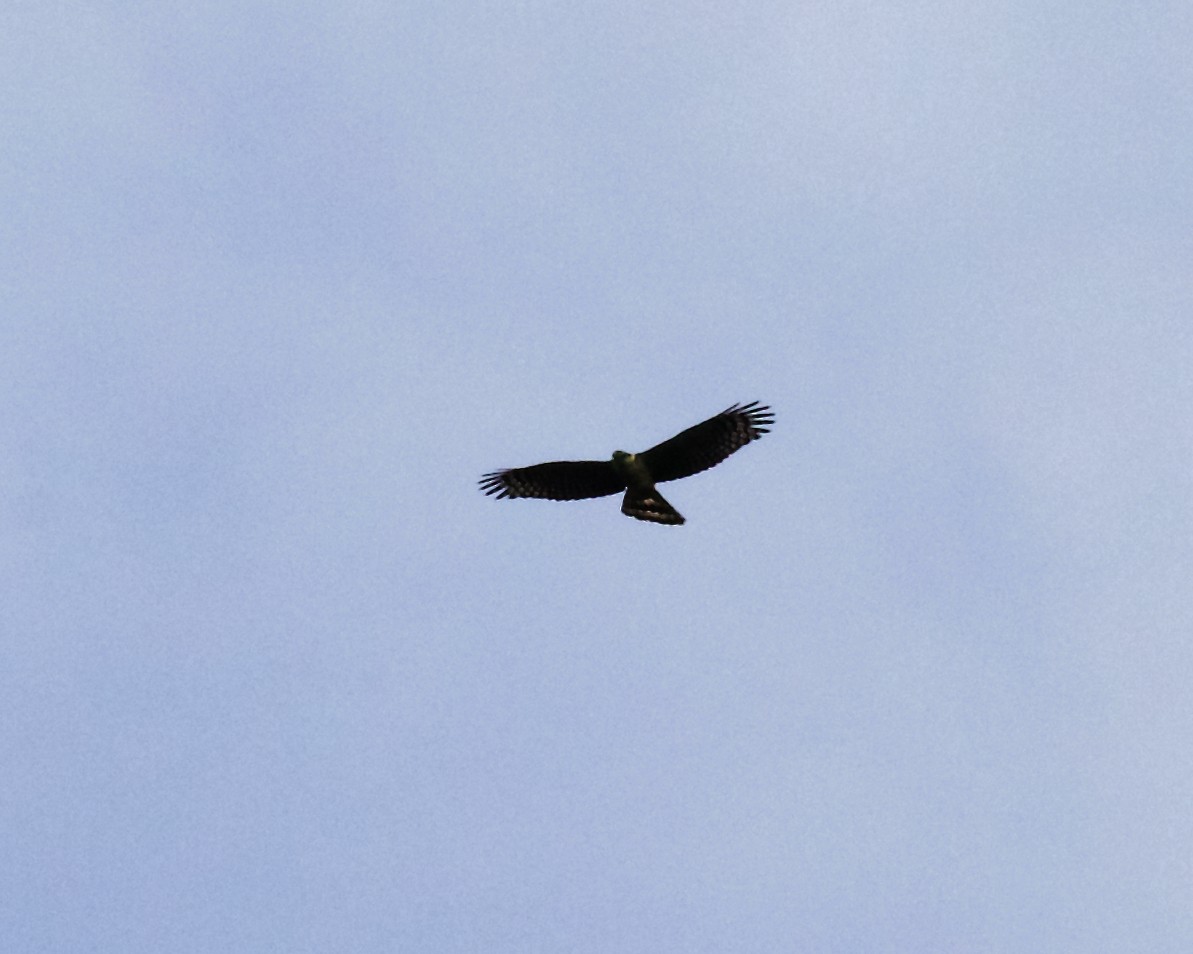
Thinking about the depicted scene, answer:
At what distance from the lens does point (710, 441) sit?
2573cm

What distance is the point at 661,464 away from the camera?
1020 inches

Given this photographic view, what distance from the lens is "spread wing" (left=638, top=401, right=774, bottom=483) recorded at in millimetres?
25592

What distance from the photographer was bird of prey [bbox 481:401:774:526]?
84.1 feet

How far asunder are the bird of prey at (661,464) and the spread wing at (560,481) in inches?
0.5

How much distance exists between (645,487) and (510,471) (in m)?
2.08

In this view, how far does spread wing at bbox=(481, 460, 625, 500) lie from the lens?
1034 inches

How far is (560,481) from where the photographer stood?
87.6 ft

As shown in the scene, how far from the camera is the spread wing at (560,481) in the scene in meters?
26.3

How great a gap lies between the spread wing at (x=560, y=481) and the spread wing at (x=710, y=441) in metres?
0.72

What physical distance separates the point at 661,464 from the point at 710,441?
72 centimetres

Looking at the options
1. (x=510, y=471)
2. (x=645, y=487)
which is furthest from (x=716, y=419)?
(x=510, y=471)

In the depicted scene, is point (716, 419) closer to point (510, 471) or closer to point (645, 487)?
point (645, 487)

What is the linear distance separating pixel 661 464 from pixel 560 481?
5.14 ft

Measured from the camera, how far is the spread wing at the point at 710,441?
25.6 metres
